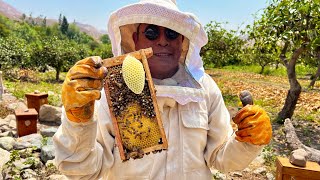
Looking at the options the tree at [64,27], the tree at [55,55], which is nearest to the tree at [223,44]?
the tree at [55,55]

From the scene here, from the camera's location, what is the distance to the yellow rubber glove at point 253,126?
1.78 metres

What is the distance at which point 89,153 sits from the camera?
5.34 ft

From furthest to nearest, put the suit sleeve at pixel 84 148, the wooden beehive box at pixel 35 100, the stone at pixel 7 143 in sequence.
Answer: the wooden beehive box at pixel 35 100
the stone at pixel 7 143
the suit sleeve at pixel 84 148

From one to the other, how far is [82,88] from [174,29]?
75 cm

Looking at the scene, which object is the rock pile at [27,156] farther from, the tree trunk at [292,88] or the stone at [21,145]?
the tree trunk at [292,88]

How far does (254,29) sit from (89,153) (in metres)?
7.85

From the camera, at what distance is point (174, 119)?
6.18 ft

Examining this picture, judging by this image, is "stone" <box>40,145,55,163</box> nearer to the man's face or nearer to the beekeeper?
the beekeeper

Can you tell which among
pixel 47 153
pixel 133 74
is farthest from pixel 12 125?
pixel 133 74

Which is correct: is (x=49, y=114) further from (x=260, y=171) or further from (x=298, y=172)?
(x=298, y=172)

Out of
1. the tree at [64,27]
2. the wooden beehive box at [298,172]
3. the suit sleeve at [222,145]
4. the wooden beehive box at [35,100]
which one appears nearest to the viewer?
the suit sleeve at [222,145]

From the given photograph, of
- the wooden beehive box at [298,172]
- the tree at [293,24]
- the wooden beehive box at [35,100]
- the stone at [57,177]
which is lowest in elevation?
the stone at [57,177]

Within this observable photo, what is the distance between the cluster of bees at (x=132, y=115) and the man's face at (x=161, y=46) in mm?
249

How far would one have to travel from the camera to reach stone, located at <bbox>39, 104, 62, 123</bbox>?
7914 millimetres
